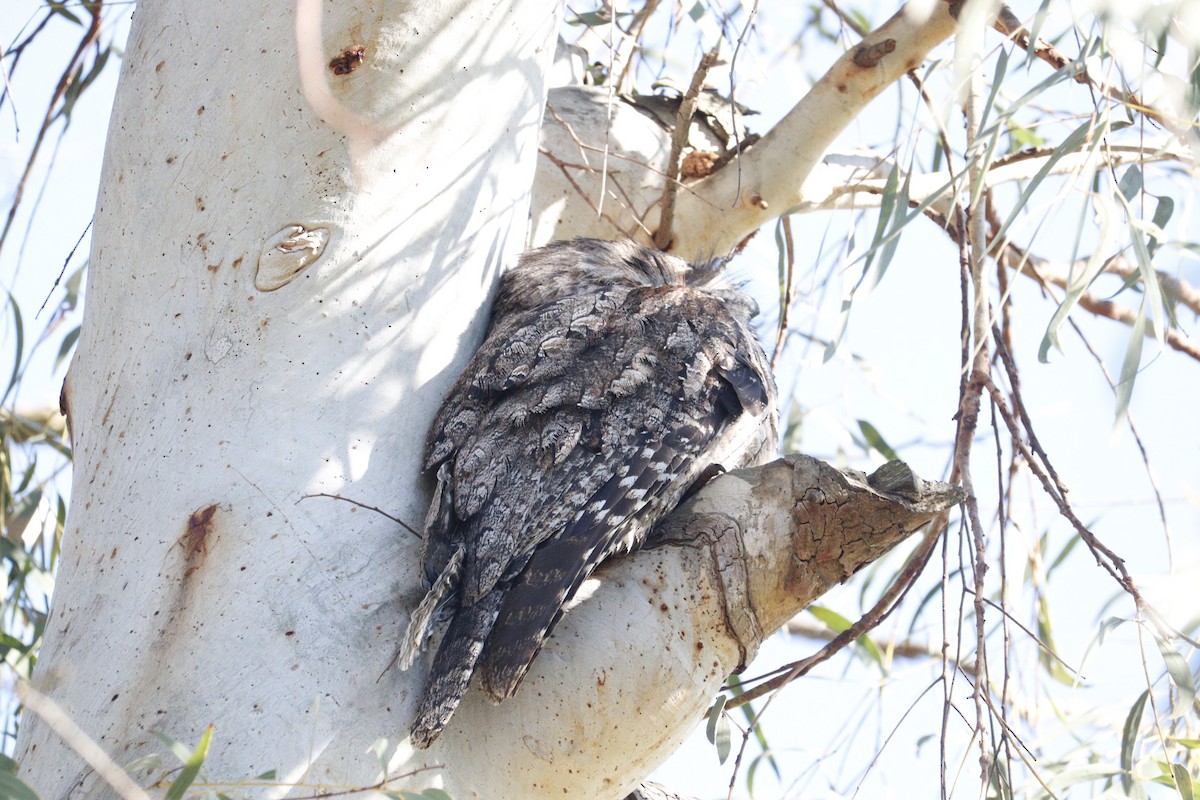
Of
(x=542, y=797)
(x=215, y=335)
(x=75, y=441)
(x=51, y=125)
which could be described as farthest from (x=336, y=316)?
(x=51, y=125)

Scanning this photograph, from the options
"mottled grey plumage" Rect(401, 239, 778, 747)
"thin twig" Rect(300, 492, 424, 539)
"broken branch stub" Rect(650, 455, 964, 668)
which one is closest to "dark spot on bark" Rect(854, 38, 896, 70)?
"mottled grey plumage" Rect(401, 239, 778, 747)

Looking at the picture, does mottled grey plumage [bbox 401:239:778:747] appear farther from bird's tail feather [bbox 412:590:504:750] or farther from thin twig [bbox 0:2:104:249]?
thin twig [bbox 0:2:104:249]

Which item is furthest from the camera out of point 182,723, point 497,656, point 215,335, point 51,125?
point 51,125

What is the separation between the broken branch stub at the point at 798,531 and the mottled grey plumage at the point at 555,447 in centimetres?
12

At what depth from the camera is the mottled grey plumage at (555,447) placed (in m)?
1.51

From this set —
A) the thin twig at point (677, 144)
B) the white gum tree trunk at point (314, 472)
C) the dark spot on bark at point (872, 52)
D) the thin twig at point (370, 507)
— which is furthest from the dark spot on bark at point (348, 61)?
the dark spot on bark at point (872, 52)

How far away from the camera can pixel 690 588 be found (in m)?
1.64

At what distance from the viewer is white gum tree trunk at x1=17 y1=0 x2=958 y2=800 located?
1.42m

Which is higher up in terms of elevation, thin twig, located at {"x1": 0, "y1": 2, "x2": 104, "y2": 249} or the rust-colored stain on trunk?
thin twig, located at {"x1": 0, "y1": 2, "x2": 104, "y2": 249}

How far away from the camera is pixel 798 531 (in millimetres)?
1647

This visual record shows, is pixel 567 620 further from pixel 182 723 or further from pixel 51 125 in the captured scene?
pixel 51 125

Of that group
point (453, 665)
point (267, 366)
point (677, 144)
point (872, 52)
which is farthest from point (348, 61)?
point (872, 52)

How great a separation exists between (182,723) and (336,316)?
578 mm

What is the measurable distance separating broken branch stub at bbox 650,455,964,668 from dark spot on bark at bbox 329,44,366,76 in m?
0.82
